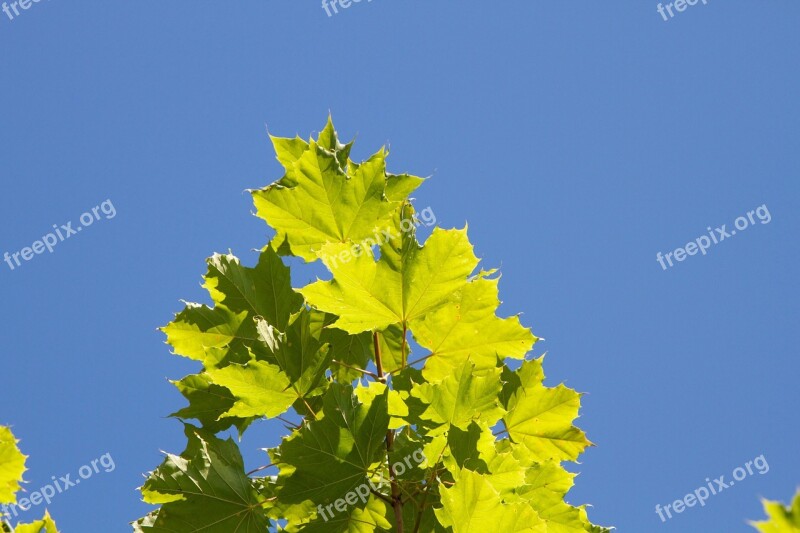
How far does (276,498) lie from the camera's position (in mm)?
2826

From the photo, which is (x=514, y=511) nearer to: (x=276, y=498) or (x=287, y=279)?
(x=276, y=498)

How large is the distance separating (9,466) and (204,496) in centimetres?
202

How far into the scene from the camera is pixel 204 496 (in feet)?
9.45

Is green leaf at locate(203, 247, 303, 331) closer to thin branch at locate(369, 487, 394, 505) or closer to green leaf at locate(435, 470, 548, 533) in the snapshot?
thin branch at locate(369, 487, 394, 505)

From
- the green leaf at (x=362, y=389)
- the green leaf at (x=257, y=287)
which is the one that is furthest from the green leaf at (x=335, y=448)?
the green leaf at (x=257, y=287)

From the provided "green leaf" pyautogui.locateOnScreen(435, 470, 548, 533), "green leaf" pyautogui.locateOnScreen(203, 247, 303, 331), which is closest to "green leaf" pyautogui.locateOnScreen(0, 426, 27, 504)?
"green leaf" pyautogui.locateOnScreen(203, 247, 303, 331)

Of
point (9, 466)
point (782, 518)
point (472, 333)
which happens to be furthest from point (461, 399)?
point (9, 466)

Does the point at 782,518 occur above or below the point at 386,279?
below

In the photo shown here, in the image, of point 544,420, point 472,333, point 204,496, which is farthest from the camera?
point 544,420

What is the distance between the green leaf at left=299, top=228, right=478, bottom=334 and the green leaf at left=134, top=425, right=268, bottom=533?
770 millimetres

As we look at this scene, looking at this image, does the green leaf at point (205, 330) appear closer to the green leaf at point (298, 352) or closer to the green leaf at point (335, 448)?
the green leaf at point (298, 352)

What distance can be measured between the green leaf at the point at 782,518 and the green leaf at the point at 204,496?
2.21 m

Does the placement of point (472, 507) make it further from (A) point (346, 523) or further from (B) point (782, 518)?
(B) point (782, 518)

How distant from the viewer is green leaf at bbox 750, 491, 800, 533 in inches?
44.3
